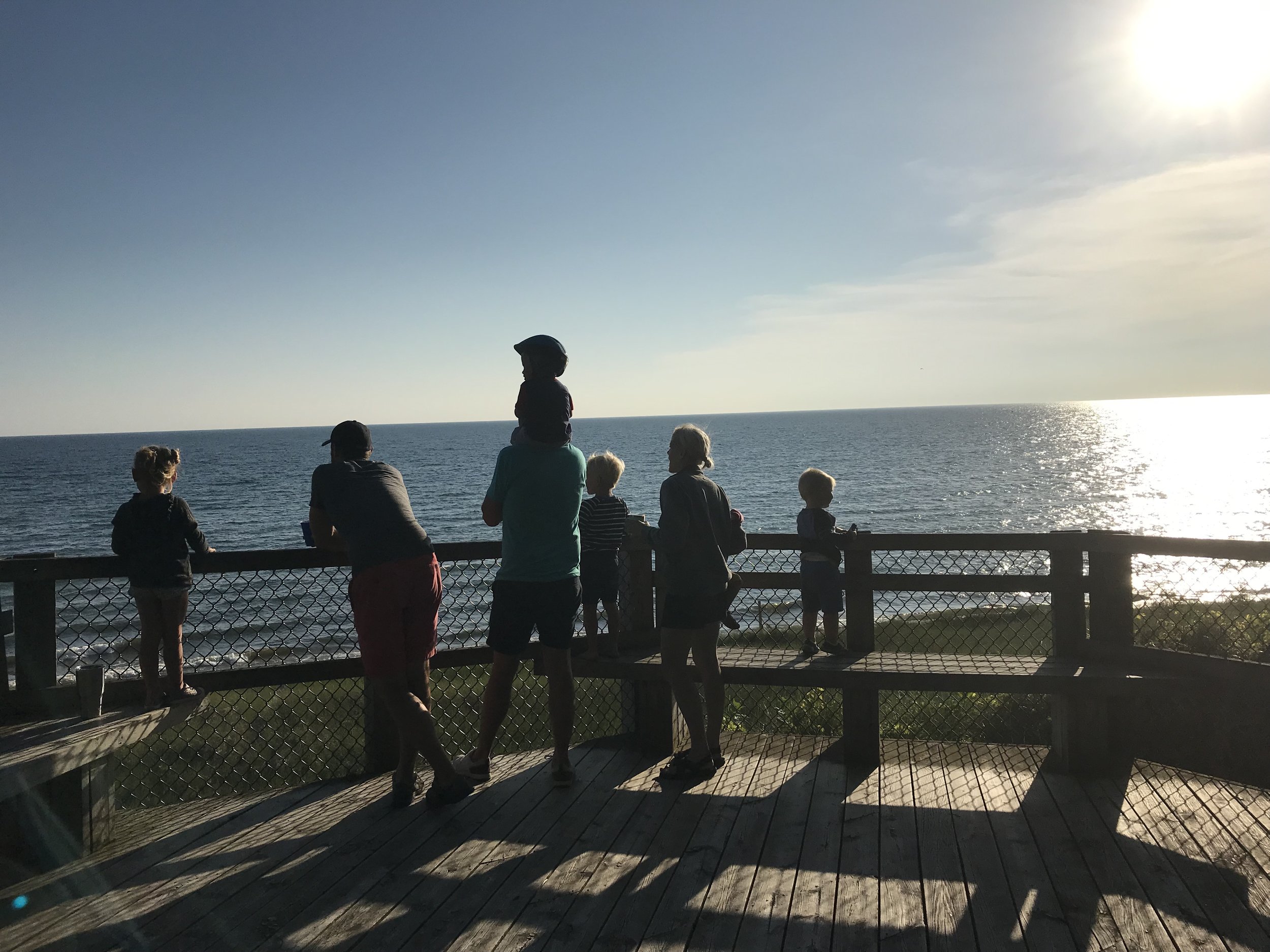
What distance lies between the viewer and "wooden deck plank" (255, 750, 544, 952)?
322 cm

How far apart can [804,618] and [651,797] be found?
1616 millimetres

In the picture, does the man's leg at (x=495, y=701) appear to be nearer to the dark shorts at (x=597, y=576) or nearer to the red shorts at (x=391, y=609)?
the red shorts at (x=391, y=609)

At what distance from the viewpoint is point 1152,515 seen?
42.4 metres

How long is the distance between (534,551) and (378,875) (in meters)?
1.56

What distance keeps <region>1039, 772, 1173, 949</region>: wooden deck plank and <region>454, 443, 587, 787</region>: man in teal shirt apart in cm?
252

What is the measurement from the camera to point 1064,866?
12.1ft

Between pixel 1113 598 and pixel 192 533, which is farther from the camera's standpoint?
pixel 1113 598

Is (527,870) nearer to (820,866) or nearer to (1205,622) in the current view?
(820,866)

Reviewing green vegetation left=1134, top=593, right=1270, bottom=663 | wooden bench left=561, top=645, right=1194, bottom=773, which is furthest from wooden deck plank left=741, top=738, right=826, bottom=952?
green vegetation left=1134, top=593, right=1270, bottom=663

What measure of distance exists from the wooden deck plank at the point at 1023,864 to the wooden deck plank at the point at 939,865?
188mm

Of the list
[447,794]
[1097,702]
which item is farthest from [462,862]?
[1097,702]

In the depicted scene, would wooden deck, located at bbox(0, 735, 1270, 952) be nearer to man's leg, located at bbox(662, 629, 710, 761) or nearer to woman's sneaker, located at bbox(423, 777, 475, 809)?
woman's sneaker, located at bbox(423, 777, 475, 809)

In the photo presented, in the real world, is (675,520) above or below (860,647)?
above

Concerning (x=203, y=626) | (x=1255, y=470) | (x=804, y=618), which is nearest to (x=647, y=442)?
(x=1255, y=470)
